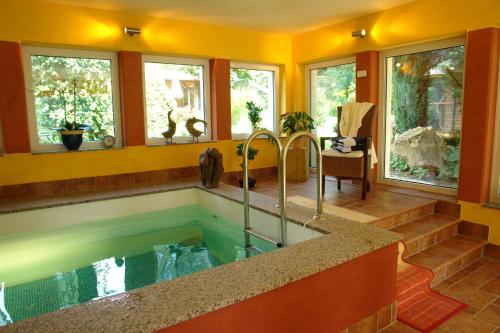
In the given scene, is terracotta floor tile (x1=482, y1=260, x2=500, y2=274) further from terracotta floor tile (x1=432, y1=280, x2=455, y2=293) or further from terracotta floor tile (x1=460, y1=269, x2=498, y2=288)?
terracotta floor tile (x1=432, y1=280, x2=455, y2=293)

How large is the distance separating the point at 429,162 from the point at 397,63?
1.36 metres

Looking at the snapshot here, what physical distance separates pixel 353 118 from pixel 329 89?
131 centimetres

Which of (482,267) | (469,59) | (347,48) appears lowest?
(482,267)

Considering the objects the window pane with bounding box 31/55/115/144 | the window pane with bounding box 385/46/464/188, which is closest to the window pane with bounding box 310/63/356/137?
the window pane with bounding box 385/46/464/188

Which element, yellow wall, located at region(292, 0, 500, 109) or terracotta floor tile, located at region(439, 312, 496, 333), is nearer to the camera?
terracotta floor tile, located at region(439, 312, 496, 333)

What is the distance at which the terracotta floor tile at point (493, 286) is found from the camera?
2.72 m

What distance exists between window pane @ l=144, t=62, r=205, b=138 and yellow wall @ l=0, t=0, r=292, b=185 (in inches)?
11.0

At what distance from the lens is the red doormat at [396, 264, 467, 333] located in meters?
2.27

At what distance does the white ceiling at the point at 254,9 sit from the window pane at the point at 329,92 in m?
0.78

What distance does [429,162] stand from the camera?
14.4ft

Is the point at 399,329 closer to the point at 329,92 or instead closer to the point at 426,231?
the point at 426,231

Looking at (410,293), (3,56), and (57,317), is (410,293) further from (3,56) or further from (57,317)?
(3,56)

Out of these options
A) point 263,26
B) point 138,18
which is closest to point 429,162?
point 263,26

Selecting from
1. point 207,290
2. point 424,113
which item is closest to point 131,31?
point 424,113
